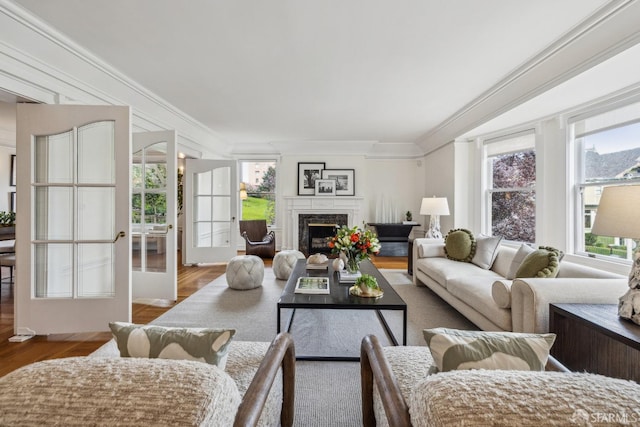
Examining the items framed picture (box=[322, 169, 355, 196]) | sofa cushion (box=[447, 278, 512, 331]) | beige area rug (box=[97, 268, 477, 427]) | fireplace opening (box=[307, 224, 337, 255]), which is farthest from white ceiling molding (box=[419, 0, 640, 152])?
fireplace opening (box=[307, 224, 337, 255])

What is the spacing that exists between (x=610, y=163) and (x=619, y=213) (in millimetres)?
1951

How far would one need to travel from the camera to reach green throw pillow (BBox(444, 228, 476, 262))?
355cm

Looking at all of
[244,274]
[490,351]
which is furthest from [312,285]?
[490,351]

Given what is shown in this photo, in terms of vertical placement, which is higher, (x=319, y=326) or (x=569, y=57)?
(x=569, y=57)

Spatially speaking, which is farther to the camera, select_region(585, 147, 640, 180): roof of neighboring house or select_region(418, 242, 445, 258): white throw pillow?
select_region(418, 242, 445, 258): white throw pillow

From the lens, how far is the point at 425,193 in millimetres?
6410

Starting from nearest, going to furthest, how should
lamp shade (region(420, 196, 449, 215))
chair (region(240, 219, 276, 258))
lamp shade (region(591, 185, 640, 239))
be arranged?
lamp shade (region(591, 185, 640, 239)) < lamp shade (region(420, 196, 449, 215)) < chair (region(240, 219, 276, 258))

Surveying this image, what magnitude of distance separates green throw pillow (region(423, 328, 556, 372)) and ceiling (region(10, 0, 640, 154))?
2110 mm

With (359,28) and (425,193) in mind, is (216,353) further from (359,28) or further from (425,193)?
(425,193)

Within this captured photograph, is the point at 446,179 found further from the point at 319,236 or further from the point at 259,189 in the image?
the point at 259,189

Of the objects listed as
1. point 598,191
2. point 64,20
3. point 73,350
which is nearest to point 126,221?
point 73,350

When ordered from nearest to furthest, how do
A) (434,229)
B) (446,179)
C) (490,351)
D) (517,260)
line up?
(490,351) → (517,260) → (434,229) → (446,179)

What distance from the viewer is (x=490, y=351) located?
0.86m

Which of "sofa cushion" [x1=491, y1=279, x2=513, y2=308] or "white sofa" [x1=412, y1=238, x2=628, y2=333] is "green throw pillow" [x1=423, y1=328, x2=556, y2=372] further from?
"sofa cushion" [x1=491, y1=279, x2=513, y2=308]
